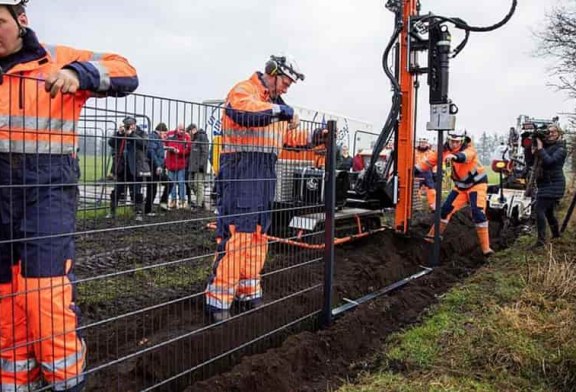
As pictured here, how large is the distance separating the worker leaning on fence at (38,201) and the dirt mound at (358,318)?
98 centimetres

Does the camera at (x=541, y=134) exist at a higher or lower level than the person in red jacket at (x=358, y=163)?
higher

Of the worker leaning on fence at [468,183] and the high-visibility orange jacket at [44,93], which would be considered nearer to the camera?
the high-visibility orange jacket at [44,93]

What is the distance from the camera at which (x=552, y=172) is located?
25.5 ft

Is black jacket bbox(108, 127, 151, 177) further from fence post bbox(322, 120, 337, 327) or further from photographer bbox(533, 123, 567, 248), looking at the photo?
photographer bbox(533, 123, 567, 248)

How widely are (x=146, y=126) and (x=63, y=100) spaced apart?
0.45m

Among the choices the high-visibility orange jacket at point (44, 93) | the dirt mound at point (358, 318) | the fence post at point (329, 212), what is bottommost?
Answer: the dirt mound at point (358, 318)

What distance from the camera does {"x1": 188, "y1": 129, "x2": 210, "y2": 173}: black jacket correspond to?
3.17 meters

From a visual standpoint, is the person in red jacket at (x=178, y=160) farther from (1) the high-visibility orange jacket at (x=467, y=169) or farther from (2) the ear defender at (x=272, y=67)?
(1) the high-visibility orange jacket at (x=467, y=169)

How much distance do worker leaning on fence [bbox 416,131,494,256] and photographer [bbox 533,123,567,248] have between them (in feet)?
2.68

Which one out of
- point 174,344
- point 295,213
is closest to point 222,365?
point 174,344

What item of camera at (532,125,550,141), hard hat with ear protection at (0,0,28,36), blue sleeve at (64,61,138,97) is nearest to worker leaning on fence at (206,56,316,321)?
blue sleeve at (64,61,138,97)

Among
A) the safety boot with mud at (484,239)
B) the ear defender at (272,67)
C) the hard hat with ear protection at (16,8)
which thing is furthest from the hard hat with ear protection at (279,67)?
the safety boot with mud at (484,239)

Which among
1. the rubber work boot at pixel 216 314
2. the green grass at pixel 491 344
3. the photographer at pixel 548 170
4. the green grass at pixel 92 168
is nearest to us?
the green grass at pixel 92 168

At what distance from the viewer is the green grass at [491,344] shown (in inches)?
129
